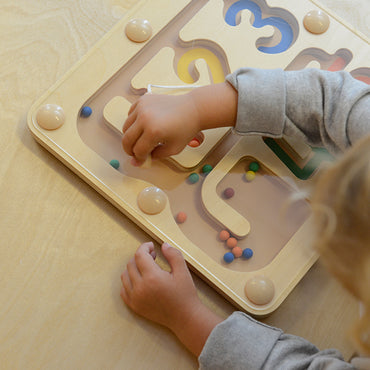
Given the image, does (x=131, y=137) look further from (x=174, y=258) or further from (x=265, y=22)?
(x=265, y=22)

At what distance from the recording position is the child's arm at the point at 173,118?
590 millimetres

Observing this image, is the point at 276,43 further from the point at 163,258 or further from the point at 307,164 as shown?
the point at 163,258

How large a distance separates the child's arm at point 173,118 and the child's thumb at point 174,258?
113 mm

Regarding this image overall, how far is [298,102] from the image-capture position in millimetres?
609

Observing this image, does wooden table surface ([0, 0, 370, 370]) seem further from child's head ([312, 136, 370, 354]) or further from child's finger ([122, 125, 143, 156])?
child's head ([312, 136, 370, 354])

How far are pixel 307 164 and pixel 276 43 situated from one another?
19 centimetres

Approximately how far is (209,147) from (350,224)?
0.87 feet

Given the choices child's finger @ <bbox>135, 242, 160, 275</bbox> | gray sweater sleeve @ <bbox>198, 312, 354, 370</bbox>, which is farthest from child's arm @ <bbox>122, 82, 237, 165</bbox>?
gray sweater sleeve @ <bbox>198, 312, 354, 370</bbox>

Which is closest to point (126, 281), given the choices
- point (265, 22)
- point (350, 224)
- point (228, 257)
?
point (228, 257)

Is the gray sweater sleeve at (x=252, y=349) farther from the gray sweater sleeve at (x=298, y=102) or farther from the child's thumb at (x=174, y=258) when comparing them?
the gray sweater sleeve at (x=298, y=102)

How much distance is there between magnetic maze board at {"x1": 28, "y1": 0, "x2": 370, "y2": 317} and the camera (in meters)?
0.60

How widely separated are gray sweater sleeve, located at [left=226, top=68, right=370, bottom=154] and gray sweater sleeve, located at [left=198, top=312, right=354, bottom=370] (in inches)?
8.9

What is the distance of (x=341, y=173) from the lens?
409 millimetres

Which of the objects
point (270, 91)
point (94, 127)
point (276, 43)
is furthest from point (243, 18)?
point (94, 127)
